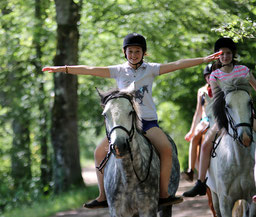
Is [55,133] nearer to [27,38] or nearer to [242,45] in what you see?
[27,38]

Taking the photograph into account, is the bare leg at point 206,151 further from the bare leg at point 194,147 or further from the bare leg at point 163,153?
the bare leg at point 163,153

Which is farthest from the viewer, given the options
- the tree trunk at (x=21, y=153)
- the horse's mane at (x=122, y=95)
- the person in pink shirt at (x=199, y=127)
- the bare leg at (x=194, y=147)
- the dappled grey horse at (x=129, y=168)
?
the tree trunk at (x=21, y=153)

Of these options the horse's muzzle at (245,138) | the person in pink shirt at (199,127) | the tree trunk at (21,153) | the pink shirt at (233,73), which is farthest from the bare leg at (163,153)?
the tree trunk at (21,153)

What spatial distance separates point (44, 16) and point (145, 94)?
1313 cm

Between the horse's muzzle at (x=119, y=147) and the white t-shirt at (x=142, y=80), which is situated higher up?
the white t-shirt at (x=142, y=80)

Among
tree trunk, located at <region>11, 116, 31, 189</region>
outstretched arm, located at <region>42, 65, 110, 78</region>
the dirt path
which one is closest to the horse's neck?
outstretched arm, located at <region>42, 65, 110, 78</region>

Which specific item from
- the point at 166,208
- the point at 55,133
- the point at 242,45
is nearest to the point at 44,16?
the point at 55,133

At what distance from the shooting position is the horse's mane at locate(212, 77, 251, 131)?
6051 millimetres

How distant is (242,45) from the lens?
1121 centimetres

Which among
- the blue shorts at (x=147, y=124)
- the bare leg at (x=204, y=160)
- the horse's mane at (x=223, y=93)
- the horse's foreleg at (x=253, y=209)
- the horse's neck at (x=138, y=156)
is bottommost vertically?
the horse's foreleg at (x=253, y=209)

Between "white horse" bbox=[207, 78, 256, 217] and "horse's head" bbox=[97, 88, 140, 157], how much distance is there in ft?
5.46

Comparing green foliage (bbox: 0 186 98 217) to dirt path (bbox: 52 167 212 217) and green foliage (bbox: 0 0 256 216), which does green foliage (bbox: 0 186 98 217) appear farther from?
green foliage (bbox: 0 0 256 216)

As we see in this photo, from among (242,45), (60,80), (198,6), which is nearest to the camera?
(242,45)

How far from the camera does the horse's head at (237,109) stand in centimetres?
564
